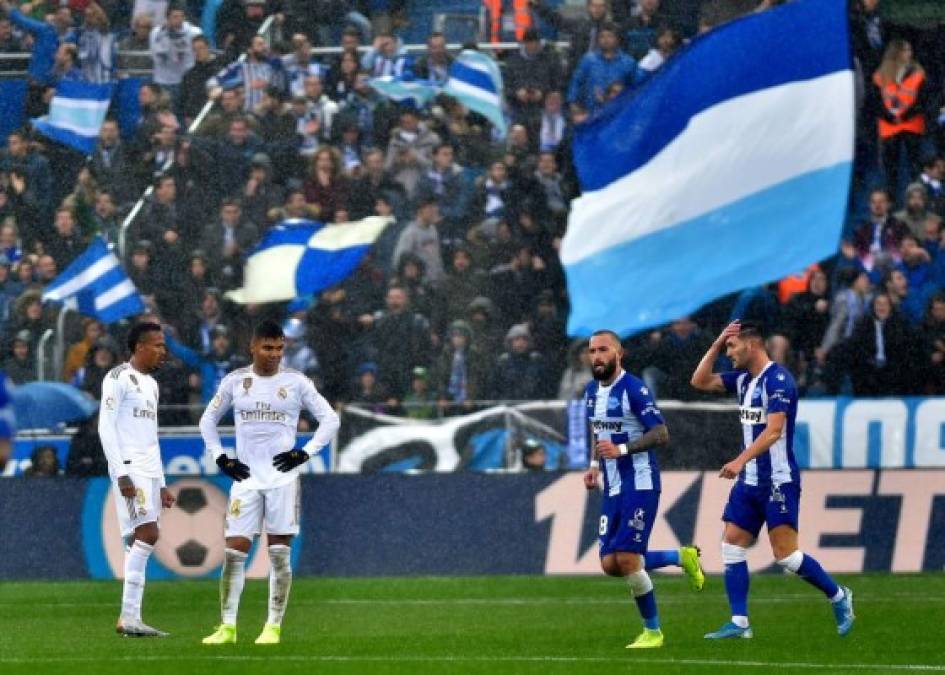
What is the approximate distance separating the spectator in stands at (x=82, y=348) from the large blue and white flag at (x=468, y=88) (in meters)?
4.68

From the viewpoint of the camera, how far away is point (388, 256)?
24.1 metres

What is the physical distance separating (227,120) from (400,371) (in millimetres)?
4504

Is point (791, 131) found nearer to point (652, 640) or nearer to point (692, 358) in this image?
point (692, 358)

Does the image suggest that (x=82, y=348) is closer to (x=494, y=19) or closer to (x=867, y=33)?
(x=494, y=19)

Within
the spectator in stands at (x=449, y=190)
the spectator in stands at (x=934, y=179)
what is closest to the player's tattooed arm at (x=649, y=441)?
the spectator in stands at (x=934, y=179)

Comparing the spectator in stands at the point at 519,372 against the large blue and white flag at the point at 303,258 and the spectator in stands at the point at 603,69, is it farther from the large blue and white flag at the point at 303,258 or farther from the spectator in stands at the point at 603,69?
the spectator in stands at the point at 603,69

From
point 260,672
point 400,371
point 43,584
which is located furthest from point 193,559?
point 260,672

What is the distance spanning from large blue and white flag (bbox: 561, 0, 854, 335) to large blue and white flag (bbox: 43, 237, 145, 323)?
519cm

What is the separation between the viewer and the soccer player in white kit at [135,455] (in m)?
13.9

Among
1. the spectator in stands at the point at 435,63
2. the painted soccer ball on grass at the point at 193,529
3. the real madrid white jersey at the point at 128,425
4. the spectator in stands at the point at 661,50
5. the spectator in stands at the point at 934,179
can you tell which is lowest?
the painted soccer ball on grass at the point at 193,529

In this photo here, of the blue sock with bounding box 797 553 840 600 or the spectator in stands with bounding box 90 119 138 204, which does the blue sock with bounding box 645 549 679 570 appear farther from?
the spectator in stands with bounding box 90 119 138 204

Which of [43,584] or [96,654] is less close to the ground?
[96,654]

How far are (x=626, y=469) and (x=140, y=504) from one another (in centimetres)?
354

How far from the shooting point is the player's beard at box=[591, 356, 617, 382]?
12.8 meters
